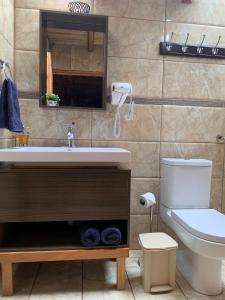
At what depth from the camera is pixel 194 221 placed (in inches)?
65.7

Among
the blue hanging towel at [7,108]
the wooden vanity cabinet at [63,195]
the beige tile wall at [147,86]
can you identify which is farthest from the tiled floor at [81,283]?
the blue hanging towel at [7,108]

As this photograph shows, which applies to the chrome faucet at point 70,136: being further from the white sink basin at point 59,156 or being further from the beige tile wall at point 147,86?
the white sink basin at point 59,156

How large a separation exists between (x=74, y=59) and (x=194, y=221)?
55.8 inches

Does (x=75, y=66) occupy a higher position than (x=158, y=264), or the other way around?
(x=75, y=66)

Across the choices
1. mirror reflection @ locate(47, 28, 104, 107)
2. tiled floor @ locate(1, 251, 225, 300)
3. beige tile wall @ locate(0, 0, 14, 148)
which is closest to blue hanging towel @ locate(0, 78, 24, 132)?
beige tile wall @ locate(0, 0, 14, 148)

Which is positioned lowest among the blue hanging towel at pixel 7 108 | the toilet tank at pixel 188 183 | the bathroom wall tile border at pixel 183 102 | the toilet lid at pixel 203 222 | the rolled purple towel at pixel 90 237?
the rolled purple towel at pixel 90 237

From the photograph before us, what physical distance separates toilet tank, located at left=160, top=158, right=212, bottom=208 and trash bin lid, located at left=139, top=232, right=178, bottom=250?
295 millimetres

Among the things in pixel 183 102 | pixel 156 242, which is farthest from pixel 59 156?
pixel 183 102

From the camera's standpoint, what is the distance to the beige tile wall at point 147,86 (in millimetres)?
2000

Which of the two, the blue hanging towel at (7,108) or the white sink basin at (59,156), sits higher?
the blue hanging towel at (7,108)

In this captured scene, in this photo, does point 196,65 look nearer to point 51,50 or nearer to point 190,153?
point 190,153

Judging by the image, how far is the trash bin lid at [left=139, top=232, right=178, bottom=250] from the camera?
1.64m

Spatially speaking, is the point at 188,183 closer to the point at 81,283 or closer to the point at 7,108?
the point at 81,283

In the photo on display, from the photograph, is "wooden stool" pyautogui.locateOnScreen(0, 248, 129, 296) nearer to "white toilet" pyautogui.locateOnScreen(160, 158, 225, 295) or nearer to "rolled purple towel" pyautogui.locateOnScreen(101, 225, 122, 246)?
"rolled purple towel" pyautogui.locateOnScreen(101, 225, 122, 246)
